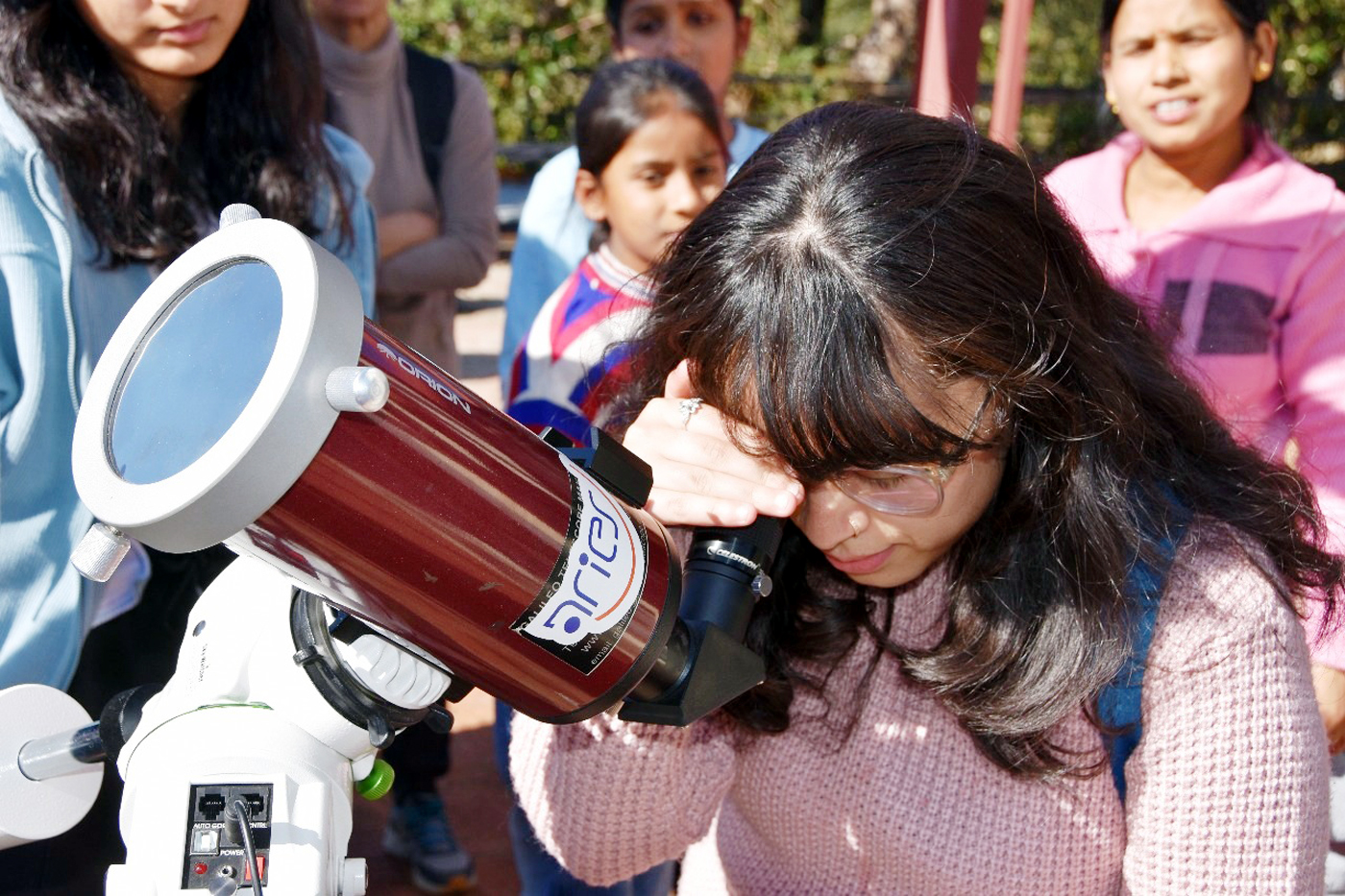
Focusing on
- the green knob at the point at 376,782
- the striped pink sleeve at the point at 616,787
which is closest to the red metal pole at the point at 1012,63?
the striped pink sleeve at the point at 616,787

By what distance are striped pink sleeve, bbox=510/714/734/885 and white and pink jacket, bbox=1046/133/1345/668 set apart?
3.28 feet

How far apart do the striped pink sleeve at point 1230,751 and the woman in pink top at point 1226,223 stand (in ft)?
2.42

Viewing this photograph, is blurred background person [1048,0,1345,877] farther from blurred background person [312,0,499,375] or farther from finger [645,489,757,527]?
blurred background person [312,0,499,375]

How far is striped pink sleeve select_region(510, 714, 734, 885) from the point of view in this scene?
58.4 inches

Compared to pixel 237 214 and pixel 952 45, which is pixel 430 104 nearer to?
pixel 952 45

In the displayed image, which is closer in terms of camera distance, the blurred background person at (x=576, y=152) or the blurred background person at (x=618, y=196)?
the blurred background person at (x=618, y=196)

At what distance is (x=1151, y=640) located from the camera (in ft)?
4.46

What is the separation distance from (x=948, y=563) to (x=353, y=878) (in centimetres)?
83

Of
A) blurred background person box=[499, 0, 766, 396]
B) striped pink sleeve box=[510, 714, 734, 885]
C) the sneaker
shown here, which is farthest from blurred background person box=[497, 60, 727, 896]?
striped pink sleeve box=[510, 714, 734, 885]

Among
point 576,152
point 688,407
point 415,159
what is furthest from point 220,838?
point 415,159

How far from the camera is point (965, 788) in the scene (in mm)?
A: 1475

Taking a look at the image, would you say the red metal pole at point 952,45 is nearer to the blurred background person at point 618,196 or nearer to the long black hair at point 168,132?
the blurred background person at point 618,196

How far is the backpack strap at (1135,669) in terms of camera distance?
136 cm

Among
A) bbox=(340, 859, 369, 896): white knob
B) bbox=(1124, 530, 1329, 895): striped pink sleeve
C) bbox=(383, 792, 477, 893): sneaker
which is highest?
bbox=(340, 859, 369, 896): white knob
